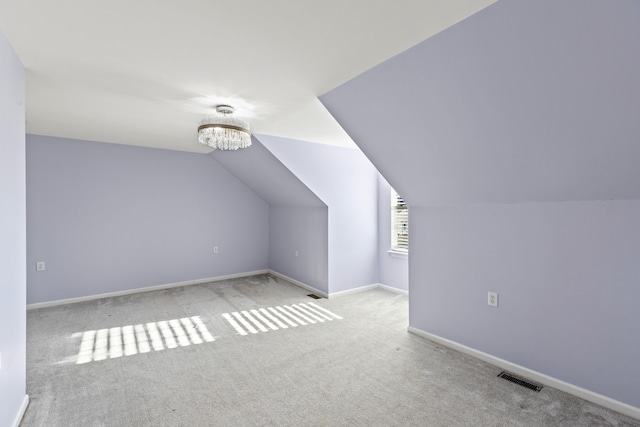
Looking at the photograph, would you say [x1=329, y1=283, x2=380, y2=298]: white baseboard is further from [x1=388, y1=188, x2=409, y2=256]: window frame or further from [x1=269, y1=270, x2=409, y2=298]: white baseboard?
[x1=388, y1=188, x2=409, y2=256]: window frame

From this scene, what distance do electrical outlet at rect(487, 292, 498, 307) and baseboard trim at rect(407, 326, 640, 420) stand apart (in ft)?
1.33

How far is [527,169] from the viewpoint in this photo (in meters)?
2.03

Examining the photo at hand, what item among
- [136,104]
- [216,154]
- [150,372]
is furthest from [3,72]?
[216,154]

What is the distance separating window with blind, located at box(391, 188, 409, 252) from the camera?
449 centimetres

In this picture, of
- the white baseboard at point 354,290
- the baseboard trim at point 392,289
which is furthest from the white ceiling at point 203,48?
the baseboard trim at point 392,289

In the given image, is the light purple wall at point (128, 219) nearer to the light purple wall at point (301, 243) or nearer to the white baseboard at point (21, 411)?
the light purple wall at point (301, 243)

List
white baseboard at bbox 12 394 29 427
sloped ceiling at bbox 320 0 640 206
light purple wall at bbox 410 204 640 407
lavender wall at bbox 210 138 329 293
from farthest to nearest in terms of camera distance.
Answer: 1. lavender wall at bbox 210 138 329 293
2. light purple wall at bbox 410 204 640 407
3. white baseboard at bbox 12 394 29 427
4. sloped ceiling at bbox 320 0 640 206

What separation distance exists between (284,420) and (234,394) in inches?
17.8

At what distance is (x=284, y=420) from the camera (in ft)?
6.02

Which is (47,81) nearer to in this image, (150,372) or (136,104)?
(136,104)

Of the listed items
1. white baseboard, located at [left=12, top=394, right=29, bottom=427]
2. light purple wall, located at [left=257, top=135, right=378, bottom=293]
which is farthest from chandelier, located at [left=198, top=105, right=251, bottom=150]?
white baseboard, located at [left=12, top=394, right=29, bottom=427]

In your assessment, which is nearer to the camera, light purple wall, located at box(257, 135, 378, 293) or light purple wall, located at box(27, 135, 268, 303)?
light purple wall, located at box(27, 135, 268, 303)

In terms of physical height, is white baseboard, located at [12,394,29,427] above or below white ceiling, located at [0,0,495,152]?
below

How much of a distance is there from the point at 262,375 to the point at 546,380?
79.3 inches
